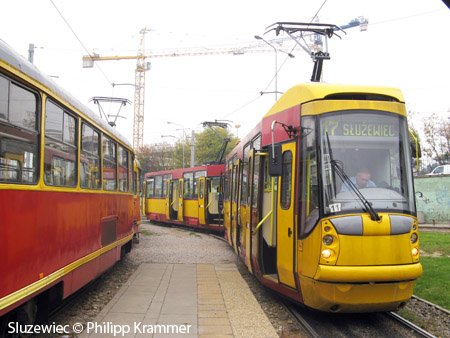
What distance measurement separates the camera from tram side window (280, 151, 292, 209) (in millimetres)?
5805

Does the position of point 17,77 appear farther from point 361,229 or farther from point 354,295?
point 354,295

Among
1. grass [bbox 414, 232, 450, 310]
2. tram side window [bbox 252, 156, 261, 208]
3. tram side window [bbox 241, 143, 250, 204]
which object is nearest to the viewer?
grass [bbox 414, 232, 450, 310]

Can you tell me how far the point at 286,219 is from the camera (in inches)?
227

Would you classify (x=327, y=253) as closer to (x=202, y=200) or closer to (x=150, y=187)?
(x=202, y=200)

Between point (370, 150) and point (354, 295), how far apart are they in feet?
6.17

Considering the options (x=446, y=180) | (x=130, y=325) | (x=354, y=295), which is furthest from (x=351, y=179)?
(x=446, y=180)

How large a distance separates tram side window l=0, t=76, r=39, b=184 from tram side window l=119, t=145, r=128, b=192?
186 inches

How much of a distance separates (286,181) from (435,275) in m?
4.76

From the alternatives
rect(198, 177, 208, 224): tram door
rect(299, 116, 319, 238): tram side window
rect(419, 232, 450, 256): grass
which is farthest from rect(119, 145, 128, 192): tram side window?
rect(419, 232, 450, 256): grass

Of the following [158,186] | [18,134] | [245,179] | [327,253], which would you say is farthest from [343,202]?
[158,186]

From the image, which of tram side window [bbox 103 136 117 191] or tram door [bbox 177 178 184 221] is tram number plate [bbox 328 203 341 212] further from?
tram door [bbox 177 178 184 221]

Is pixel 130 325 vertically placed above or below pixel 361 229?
below

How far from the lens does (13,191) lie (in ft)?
11.4

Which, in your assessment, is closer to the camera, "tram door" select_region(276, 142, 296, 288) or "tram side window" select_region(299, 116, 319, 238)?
"tram side window" select_region(299, 116, 319, 238)
